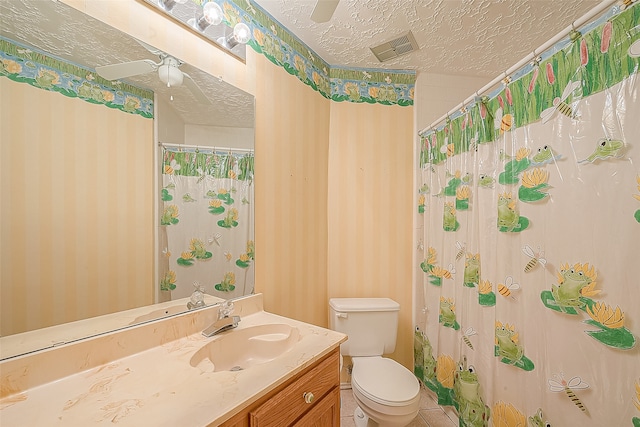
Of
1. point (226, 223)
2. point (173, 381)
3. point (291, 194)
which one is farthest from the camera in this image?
point (291, 194)

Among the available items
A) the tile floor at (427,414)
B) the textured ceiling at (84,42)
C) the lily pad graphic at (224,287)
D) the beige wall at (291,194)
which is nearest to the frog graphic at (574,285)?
the tile floor at (427,414)

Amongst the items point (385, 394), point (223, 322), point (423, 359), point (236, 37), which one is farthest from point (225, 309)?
point (423, 359)

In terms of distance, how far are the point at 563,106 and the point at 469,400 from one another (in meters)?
1.59

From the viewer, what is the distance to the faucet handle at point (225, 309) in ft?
3.83

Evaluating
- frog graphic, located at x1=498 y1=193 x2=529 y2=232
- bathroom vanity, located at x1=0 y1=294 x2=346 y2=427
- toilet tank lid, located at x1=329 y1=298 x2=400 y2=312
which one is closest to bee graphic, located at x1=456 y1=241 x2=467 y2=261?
frog graphic, located at x1=498 y1=193 x2=529 y2=232

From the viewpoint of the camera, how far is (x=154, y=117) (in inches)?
40.6

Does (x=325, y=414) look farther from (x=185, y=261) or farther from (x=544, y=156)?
(x=544, y=156)

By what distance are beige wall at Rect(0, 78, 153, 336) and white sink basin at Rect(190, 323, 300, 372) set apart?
0.35 m

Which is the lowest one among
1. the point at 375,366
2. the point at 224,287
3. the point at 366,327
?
the point at 375,366

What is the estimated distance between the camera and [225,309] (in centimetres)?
118

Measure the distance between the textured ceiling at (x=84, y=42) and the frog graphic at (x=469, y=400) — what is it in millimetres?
2014

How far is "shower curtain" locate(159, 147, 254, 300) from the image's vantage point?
1.10 meters

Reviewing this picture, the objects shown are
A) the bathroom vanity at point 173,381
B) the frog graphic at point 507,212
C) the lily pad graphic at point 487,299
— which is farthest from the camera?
the lily pad graphic at point 487,299

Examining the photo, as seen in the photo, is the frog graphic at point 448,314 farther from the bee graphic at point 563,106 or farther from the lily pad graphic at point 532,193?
the bee graphic at point 563,106
